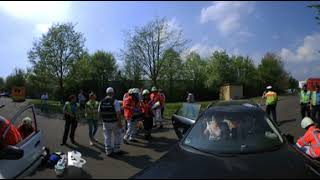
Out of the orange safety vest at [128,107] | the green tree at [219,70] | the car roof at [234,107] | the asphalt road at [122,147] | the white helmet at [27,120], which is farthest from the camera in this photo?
A: the green tree at [219,70]

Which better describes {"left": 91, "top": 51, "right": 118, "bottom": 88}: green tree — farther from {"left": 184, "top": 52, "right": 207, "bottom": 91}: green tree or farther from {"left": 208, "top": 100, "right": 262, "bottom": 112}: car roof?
{"left": 208, "top": 100, "right": 262, "bottom": 112}: car roof

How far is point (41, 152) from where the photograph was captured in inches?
281

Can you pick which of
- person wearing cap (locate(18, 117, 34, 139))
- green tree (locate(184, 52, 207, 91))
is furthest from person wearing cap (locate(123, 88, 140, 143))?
green tree (locate(184, 52, 207, 91))

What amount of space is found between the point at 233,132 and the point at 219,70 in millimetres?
66476

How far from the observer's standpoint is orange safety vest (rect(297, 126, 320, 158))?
700 cm

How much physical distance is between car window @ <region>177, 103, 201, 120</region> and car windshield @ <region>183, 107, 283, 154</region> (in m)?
5.21

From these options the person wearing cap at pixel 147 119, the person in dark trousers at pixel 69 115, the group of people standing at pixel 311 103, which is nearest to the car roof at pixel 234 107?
the person wearing cap at pixel 147 119

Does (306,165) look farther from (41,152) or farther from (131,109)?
(131,109)

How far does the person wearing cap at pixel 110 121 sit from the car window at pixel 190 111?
6.41ft

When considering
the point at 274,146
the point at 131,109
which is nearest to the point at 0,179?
the point at 274,146

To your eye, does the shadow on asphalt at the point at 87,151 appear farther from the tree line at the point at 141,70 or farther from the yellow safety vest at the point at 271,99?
the tree line at the point at 141,70

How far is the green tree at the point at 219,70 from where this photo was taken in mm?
69438

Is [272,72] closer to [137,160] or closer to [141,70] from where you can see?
[141,70]

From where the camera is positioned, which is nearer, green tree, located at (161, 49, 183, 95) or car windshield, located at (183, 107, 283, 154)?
car windshield, located at (183, 107, 283, 154)
